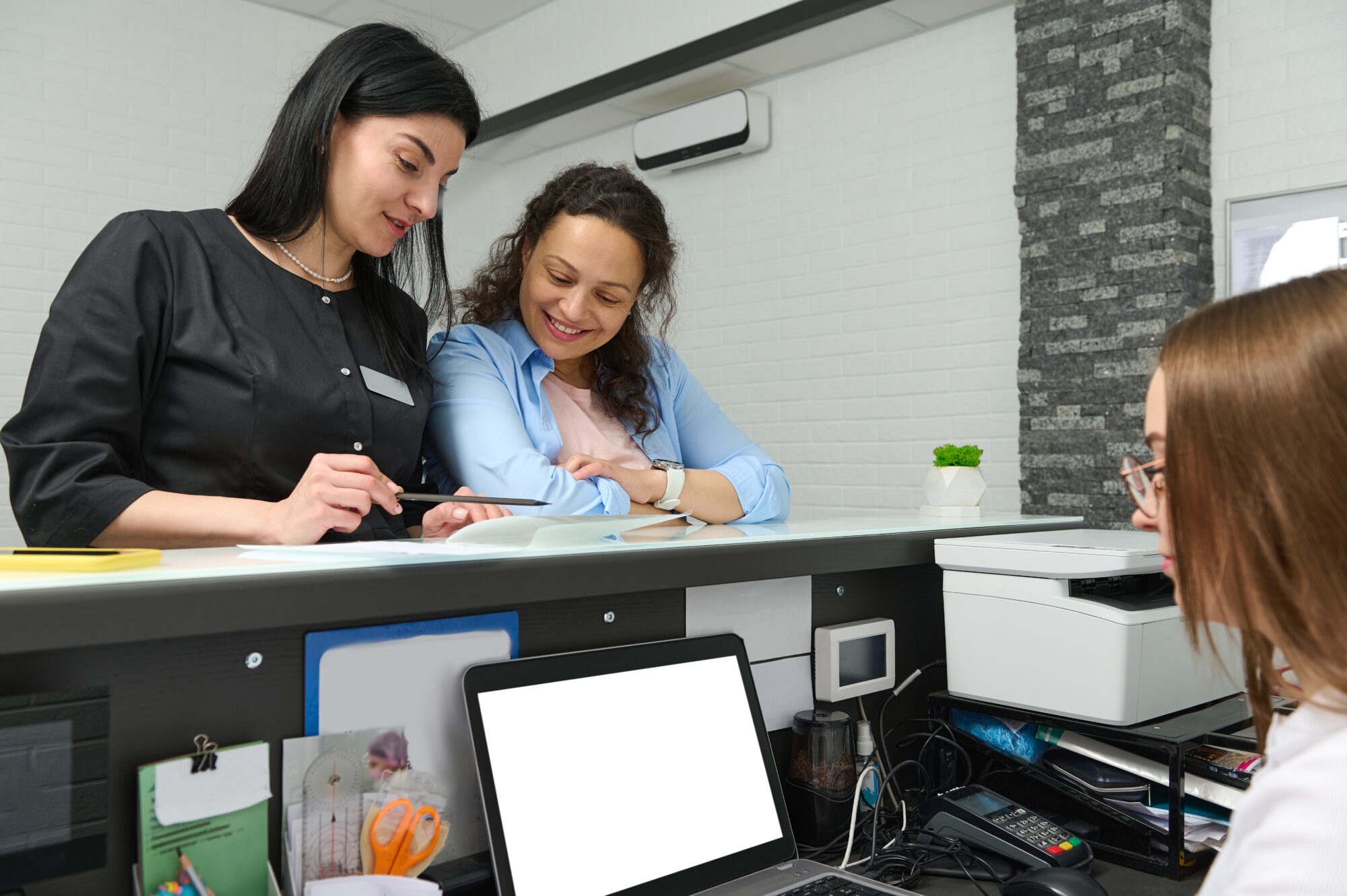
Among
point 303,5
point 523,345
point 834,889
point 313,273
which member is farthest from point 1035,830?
point 303,5

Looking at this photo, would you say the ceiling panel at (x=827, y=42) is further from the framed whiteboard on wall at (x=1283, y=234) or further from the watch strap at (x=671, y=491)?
the watch strap at (x=671, y=491)

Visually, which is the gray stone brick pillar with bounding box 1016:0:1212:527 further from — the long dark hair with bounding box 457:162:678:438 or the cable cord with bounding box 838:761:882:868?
the cable cord with bounding box 838:761:882:868

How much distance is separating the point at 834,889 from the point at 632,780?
9.3 inches

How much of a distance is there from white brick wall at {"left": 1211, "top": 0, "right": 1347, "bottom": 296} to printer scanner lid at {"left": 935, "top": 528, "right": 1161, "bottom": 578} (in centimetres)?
224

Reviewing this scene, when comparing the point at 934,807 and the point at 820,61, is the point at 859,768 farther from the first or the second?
the point at 820,61

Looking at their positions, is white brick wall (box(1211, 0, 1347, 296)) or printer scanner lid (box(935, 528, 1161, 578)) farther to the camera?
white brick wall (box(1211, 0, 1347, 296))

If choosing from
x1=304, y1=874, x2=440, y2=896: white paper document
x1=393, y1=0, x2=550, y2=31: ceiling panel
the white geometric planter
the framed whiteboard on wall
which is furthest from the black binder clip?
x1=393, y1=0, x2=550, y2=31: ceiling panel

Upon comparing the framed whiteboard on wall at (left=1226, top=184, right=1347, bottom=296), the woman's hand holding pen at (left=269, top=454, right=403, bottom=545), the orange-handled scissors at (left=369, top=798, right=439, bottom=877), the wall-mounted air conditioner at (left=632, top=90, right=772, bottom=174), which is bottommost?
the orange-handled scissors at (left=369, top=798, right=439, bottom=877)

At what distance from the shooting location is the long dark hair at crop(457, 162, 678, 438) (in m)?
1.80

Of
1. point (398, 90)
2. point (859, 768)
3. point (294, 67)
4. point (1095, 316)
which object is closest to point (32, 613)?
point (398, 90)

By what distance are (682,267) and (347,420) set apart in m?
3.91

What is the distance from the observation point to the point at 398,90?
140 cm

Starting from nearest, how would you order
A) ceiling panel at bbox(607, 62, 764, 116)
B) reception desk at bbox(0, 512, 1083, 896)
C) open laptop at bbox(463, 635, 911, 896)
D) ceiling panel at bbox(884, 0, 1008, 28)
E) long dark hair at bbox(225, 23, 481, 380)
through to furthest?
reception desk at bbox(0, 512, 1083, 896)
open laptop at bbox(463, 635, 911, 896)
long dark hair at bbox(225, 23, 481, 380)
ceiling panel at bbox(884, 0, 1008, 28)
ceiling panel at bbox(607, 62, 764, 116)

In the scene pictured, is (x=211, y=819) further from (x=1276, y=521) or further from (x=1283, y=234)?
(x=1283, y=234)
